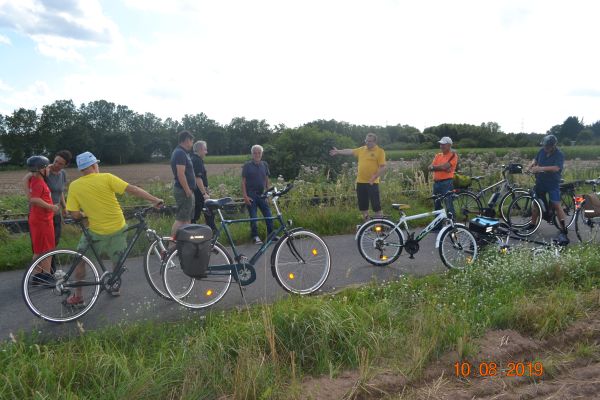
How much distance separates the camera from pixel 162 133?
48.9 m

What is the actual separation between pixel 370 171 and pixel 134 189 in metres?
4.86

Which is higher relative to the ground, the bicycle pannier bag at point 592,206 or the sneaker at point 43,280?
the bicycle pannier bag at point 592,206

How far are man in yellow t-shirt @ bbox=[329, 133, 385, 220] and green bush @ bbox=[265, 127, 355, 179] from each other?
980cm

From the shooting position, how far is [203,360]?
378 centimetres

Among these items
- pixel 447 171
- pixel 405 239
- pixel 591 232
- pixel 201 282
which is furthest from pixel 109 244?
pixel 591 232

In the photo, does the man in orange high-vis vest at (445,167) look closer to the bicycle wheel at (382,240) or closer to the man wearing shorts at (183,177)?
the bicycle wheel at (382,240)

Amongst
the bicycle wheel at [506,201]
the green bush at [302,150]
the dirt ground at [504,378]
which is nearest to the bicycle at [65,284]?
the dirt ground at [504,378]

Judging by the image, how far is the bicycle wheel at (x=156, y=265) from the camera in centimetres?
553

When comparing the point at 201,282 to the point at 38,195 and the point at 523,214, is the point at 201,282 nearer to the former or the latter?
the point at 38,195

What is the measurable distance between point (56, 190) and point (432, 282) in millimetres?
5325

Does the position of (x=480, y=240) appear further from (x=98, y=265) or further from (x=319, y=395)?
(x=98, y=265)

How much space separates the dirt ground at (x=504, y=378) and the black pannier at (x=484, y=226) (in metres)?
2.56

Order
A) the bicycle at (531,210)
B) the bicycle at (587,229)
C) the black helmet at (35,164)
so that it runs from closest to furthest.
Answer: the black helmet at (35,164)
the bicycle at (587,229)
the bicycle at (531,210)

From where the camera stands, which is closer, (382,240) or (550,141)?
(382,240)
